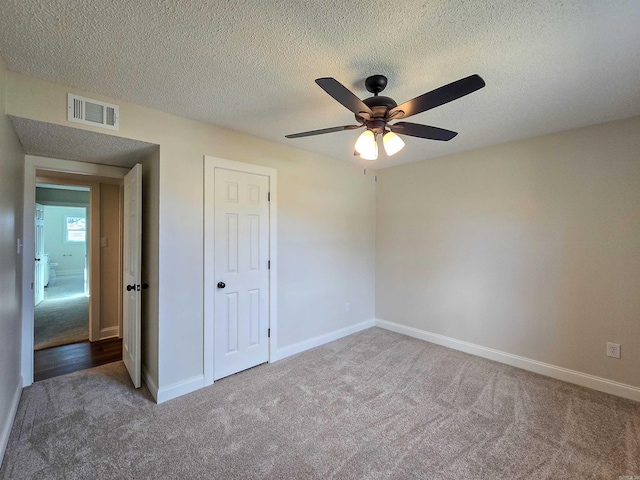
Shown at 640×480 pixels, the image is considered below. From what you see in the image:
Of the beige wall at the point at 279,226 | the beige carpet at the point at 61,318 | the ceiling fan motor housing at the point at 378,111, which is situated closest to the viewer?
the ceiling fan motor housing at the point at 378,111

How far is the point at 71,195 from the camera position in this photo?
6109 millimetres

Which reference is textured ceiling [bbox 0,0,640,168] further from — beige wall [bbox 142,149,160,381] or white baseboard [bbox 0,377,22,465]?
white baseboard [bbox 0,377,22,465]

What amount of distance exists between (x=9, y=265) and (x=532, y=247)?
171 inches

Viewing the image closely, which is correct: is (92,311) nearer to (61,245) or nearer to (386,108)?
(386,108)

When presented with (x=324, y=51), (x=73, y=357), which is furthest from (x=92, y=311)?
(x=324, y=51)

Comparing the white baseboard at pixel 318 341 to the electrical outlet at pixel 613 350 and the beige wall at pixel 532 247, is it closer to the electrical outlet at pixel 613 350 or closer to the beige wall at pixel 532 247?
the beige wall at pixel 532 247

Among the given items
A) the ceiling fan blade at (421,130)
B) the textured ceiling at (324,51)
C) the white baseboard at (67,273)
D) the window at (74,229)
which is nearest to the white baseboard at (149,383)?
the textured ceiling at (324,51)

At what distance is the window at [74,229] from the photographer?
8.75 m

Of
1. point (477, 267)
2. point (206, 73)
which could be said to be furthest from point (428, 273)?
point (206, 73)

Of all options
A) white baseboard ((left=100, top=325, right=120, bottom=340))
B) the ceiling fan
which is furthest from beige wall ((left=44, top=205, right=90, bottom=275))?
the ceiling fan

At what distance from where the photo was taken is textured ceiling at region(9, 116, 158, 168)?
1.94 m

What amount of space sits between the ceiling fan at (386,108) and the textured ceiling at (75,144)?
1677 mm

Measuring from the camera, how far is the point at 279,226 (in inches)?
121

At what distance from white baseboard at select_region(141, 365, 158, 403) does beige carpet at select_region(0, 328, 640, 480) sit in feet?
0.18
